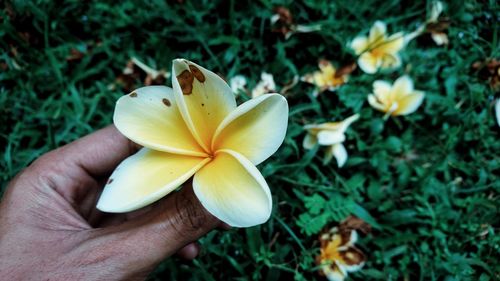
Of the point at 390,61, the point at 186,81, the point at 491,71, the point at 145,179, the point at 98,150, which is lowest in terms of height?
the point at 491,71

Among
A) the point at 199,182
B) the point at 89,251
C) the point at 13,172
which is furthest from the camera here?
the point at 13,172

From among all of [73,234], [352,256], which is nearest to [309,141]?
[352,256]

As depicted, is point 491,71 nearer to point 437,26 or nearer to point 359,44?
point 437,26

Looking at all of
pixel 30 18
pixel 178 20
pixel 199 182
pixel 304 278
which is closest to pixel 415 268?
pixel 304 278

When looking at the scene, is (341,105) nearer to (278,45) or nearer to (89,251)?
(278,45)

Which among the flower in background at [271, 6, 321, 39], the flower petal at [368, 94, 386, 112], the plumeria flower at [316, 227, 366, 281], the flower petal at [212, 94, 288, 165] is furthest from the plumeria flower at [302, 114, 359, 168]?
the flower petal at [212, 94, 288, 165]

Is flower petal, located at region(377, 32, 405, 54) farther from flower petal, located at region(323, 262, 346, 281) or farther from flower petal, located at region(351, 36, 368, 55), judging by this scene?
flower petal, located at region(323, 262, 346, 281)

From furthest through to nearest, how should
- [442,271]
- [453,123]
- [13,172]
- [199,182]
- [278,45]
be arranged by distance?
[278,45], [453,123], [13,172], [442,271], [199,182]
